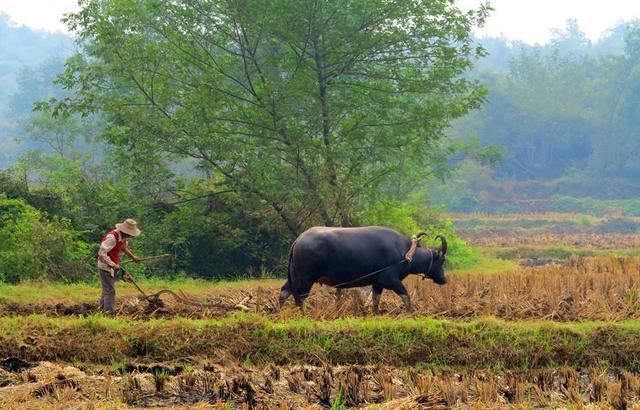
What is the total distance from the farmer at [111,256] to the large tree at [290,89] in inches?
222

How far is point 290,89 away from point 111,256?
7.10m

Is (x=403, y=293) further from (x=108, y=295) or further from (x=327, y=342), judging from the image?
(x=108, y=295)

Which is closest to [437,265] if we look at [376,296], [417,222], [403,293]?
[403,293]

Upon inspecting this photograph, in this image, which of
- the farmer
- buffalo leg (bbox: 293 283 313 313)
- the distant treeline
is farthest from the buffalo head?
the distant treeline

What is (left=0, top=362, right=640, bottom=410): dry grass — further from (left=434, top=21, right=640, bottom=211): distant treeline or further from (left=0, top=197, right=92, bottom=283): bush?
(left=434, top=21, right=640, bottom=211): distant treeline

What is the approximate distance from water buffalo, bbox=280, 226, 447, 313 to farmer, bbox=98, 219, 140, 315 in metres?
2.47

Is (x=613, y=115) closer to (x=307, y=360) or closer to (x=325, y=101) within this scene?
(x=325, y=101)

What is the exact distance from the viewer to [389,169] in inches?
667

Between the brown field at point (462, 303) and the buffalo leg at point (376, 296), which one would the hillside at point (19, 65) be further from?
the buffalo leg at point (376, 296)

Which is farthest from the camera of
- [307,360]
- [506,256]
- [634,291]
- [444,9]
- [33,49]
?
[33,49]

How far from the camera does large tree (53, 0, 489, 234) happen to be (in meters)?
16.4

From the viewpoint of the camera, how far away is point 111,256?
10891 millimetres

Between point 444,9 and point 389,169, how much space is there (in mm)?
3904

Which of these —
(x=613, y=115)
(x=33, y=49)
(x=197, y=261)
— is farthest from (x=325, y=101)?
(x=33, y=49)
